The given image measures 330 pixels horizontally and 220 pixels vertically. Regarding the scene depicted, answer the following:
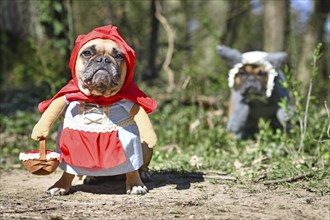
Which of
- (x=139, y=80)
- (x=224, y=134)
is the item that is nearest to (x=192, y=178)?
(x=224, y=134)

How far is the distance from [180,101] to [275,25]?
169 centimetres

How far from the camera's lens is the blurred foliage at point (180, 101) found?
4.82 metres

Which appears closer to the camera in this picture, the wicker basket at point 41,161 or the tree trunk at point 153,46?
the wicker basket at point 41,161

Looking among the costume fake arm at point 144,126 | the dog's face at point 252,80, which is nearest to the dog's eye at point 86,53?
the costume fake arm at point 144,126

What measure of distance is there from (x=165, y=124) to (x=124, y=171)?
3.16 meters

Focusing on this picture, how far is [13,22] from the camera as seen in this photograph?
9.26 m

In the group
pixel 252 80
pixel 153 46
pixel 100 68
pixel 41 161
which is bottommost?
pixel 41 161

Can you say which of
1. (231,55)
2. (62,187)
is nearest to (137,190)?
(62,187)

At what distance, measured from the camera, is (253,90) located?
575 cm

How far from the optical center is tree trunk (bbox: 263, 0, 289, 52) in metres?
7.97

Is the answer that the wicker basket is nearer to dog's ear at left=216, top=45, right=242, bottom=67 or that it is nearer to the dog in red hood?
the dog in red hood

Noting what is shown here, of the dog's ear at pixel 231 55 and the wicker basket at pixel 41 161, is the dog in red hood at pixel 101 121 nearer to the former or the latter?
the wicker basket at pixel 41 161

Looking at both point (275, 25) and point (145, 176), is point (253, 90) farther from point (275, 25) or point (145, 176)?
point (275, 25)

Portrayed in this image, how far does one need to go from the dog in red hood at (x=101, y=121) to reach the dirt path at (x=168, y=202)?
195mm
